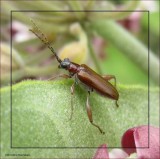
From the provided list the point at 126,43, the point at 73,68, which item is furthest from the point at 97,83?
the point at 126,43

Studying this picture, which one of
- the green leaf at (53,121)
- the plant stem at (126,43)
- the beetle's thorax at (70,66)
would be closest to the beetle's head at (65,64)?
the beetle's thorax at (70,66)

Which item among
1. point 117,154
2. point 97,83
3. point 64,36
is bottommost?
point 117,154

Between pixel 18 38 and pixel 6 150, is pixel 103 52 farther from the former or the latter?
pixel 6 150

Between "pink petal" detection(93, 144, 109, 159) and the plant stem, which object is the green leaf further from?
the plant stem

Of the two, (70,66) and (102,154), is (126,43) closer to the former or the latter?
(70,66)

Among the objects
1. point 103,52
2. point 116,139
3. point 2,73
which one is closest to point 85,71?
point 116,139

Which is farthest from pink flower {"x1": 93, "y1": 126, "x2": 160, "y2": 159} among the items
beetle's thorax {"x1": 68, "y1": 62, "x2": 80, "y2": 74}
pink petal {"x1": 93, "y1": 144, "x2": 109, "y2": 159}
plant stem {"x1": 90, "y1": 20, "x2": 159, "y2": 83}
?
plant stem {"x1": 90, "y1": 20, "x2": 159, "y2": 83}

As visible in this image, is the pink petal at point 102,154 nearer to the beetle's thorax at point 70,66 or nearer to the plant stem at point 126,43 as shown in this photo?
the beetle's thorax at point 70,66
